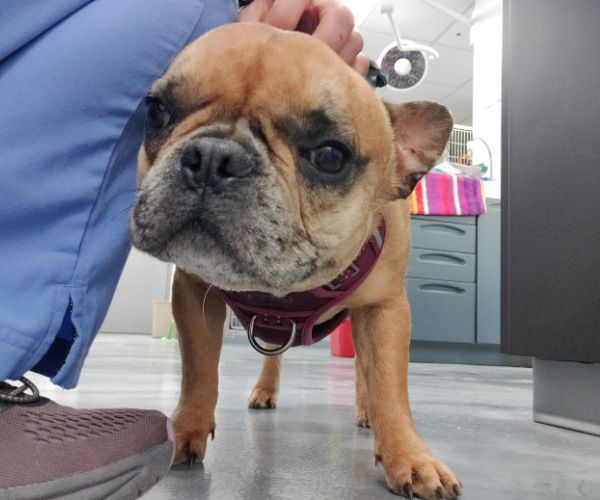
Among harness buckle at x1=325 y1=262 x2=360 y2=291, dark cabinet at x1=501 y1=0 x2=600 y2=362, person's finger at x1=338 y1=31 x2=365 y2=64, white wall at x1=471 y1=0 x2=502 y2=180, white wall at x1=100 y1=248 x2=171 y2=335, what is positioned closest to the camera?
harness buckle at x1=325 y1=262 x2=360 y2=291

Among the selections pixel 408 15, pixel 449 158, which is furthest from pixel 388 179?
pixel 408 15

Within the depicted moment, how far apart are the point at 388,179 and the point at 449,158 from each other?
3.18 m

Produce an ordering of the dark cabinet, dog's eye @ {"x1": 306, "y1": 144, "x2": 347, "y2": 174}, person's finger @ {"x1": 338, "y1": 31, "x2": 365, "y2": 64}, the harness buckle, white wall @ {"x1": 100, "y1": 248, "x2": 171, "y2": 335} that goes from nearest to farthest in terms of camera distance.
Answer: dog's eye @ {"x1": 306, "y1": 144, "x2": 347, "y2": 174}, the harness buckle, person's finger @ {"x1": 338, "y1": 31, "x2": 365, "y2": 64}, the dark cabinet, white wall @ {"x1": 100, "y1": 248, "x2": 171, "y2": 335}

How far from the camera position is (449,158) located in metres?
3.91

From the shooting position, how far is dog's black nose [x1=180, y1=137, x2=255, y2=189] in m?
0.61

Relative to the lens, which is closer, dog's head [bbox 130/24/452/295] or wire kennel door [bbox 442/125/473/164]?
dog's head [bbox 130/24/452/295]

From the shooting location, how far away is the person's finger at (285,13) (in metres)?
0.91

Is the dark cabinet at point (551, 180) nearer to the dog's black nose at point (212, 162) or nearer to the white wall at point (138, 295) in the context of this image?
the dog's black nose at point (212, 162)

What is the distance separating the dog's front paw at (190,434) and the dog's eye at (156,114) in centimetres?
39

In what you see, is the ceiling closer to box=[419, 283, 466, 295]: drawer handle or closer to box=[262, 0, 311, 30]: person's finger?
box=[419, 283, 466, 295]: drawer handle

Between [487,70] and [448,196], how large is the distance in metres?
1.61

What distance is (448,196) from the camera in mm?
3170

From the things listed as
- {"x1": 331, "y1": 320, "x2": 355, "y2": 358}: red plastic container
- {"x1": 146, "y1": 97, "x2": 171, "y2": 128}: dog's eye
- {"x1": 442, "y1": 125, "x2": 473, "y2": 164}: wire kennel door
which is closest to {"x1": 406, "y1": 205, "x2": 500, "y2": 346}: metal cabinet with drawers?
{"x1": 331, "y1": 320, "x2": 355, "y2": 358}: red plastic container

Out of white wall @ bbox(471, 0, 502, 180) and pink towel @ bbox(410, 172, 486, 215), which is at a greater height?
white wall @ bbox(471, 0, 502, 180)
